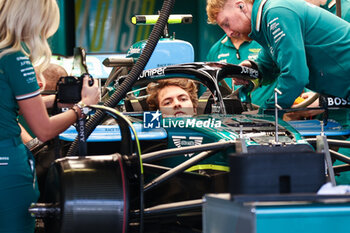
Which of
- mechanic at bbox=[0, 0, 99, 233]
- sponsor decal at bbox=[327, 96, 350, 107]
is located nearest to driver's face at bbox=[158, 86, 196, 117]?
sponsor decal at bbox=[327, 96, 350, 107]

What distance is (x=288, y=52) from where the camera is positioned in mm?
2873

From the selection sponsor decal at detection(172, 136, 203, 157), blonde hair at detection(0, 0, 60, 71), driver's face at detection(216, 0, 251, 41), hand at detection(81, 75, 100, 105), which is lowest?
sponsor decal at detection(172, 136, 203, 157)

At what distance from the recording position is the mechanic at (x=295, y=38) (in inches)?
113

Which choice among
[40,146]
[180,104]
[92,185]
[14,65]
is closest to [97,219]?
[92,185]

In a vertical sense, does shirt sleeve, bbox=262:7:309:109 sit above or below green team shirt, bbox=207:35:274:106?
below

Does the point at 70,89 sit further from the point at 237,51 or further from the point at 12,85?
the point at 237,51

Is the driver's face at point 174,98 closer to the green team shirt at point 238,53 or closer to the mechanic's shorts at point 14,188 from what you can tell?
the mechanic's shorts at point 14,188

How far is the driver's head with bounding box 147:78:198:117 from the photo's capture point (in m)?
3.55

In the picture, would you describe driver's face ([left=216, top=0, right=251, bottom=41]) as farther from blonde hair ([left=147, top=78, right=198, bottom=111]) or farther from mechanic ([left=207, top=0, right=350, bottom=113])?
blonde hair ([left=147, top=78, right=198, bottom=111])

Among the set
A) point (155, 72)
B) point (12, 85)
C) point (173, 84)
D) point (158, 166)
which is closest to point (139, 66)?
point (155, 72)

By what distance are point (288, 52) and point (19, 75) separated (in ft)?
4.97

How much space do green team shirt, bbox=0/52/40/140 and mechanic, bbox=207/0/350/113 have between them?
4.74 feet

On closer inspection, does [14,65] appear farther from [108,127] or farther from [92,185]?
[108,127]

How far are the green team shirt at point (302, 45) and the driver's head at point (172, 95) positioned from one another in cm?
62
